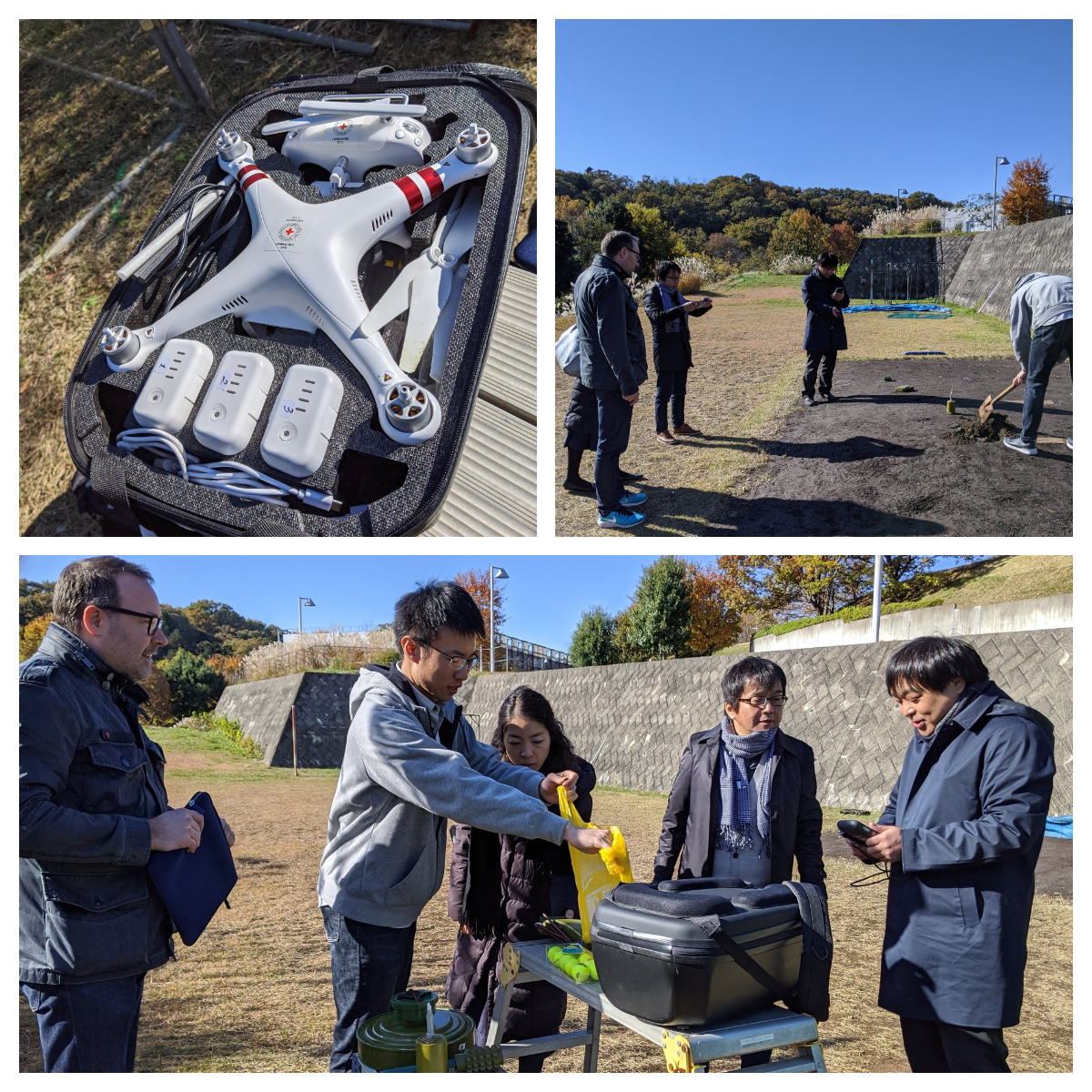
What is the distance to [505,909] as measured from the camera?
2.08 m

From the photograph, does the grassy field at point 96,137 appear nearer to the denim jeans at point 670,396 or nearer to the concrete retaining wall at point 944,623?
the denim jeans at point 670,396

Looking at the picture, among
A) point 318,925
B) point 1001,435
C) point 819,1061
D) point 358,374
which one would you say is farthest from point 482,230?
point 318,925

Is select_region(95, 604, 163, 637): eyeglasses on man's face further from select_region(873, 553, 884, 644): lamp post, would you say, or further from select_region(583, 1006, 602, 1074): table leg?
select_region(873, 553, 884, 644): lamp post

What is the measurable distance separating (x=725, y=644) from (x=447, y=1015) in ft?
44.2

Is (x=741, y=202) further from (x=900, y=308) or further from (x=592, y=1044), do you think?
(x=592, y=1044)

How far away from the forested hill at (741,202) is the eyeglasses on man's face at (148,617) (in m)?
3.21

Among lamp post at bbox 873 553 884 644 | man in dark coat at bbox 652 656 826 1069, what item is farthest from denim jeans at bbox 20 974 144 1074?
lamp post at bbox 873 553 884 644

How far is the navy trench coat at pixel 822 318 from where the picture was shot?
456cm

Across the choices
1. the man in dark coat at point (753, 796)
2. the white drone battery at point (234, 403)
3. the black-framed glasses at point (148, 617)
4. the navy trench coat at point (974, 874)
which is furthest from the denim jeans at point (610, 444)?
the black-framed glasses at point (148, 617)

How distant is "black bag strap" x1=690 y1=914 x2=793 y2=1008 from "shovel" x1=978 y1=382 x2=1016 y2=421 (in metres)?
3.41

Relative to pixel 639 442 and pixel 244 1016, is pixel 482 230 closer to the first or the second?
pixel 639 442

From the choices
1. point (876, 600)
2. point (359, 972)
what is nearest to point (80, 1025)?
point (359, 972)

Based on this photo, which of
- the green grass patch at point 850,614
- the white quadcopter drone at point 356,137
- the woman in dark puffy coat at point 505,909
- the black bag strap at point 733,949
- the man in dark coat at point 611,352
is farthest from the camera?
the green grass patch at point 850,614

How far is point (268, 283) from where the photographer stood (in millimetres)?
3205
